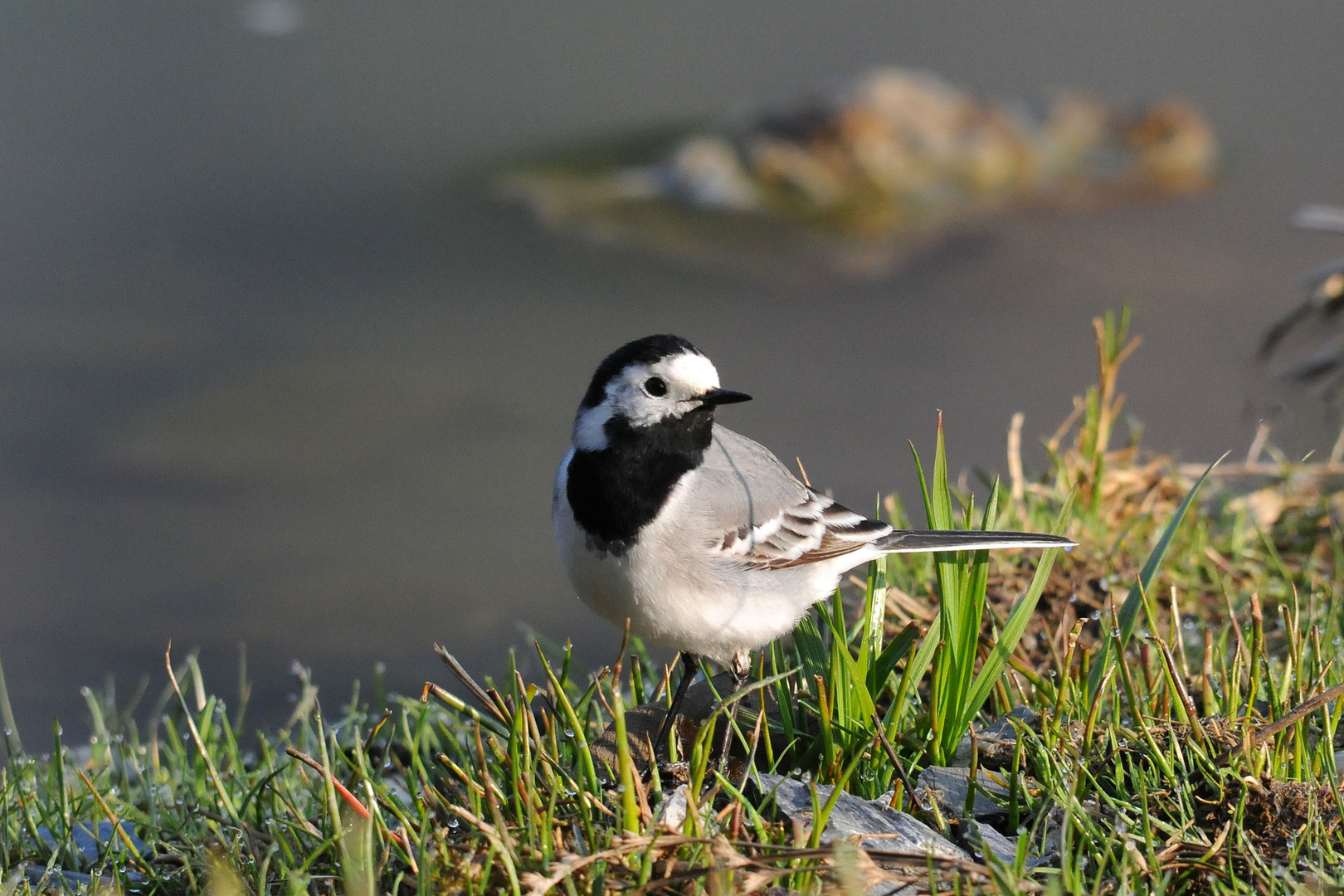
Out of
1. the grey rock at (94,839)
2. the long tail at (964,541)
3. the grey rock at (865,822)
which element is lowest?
the grey rock at (94,839)

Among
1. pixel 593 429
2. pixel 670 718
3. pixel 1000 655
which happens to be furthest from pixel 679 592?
pixel 1000 655

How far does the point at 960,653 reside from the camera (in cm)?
281

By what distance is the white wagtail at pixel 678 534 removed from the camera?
3059mm

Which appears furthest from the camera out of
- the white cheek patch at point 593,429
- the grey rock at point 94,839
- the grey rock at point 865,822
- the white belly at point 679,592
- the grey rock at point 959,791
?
the white cheek patch at point 593,429

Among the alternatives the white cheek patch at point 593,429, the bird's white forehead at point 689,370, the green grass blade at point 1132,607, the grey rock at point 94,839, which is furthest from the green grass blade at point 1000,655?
the grey rock at point 94,839

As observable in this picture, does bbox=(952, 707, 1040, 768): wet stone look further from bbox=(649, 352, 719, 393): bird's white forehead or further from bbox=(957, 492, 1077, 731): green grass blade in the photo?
bbox=(649, 352, 719, 393): bird's white forehead

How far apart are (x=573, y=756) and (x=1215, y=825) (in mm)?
1367

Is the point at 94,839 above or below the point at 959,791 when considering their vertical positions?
below

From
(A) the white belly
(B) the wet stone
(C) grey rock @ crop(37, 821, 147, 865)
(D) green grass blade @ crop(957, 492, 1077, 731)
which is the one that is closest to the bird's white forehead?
(A) the white belly

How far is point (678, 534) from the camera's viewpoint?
3.13 meters

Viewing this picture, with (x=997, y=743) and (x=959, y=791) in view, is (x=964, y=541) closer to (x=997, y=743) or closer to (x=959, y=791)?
(x=997, y=743)

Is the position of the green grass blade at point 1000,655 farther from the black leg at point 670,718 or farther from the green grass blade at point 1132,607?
the black leg at point 670,718

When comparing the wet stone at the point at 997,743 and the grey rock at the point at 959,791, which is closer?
the grey rock at the point at 959,791

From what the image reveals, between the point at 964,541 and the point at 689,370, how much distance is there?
0.81 metres
